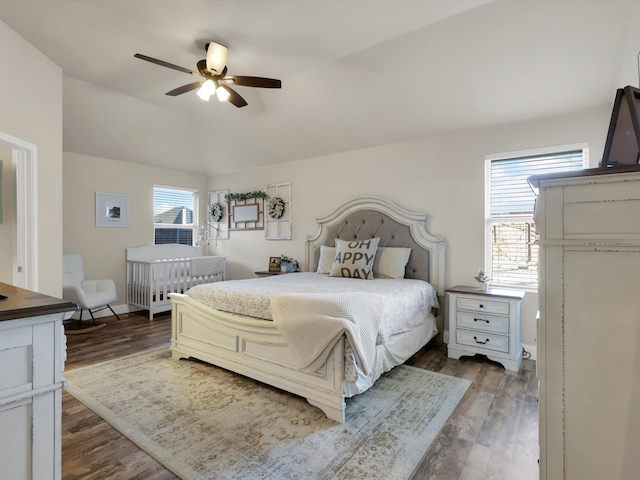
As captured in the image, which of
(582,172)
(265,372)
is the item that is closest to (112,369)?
(265,372)

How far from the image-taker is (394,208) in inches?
154

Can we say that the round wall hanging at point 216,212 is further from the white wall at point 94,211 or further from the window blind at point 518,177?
the window blind at point 518,177

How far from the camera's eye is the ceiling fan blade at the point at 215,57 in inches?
104

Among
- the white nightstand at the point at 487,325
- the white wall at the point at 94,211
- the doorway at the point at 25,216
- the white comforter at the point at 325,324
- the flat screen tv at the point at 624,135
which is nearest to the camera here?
the flat screen tv at the point at 624,135

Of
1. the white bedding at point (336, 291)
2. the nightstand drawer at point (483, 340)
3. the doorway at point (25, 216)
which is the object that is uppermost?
the doorway at point (25, 216)

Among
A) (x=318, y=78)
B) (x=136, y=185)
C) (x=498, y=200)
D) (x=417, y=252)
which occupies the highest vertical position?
(x=318, y=78)

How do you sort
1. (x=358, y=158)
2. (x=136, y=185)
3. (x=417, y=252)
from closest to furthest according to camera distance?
(x=417, y=252)
(x=358, y=158)
(x=136, y=185)

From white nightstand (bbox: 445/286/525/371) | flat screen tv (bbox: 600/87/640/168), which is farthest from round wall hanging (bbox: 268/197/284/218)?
flat screen tv (bbox: 600/87/640/168)

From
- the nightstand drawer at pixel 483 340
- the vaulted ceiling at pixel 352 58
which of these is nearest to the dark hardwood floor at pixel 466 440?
the nightstand drawer at pixel 483 340

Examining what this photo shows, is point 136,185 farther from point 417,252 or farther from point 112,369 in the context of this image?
point 417,252

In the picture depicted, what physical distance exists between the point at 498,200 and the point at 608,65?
4.41ft

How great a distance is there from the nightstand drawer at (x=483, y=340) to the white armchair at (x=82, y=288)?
14.1ft

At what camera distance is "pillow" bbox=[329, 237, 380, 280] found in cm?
356

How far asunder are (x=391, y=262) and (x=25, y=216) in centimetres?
347
